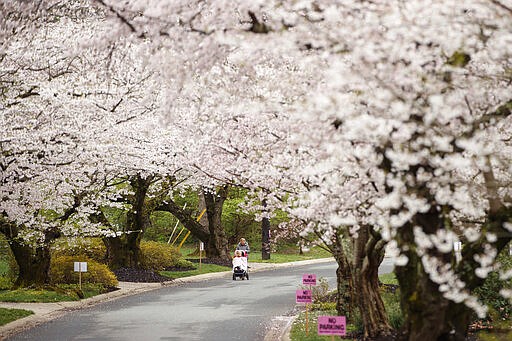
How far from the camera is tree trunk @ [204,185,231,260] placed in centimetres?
4050

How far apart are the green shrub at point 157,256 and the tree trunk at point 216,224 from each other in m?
4.44

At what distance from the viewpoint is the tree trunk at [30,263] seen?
23000 millimetres

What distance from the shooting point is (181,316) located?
17875 mm

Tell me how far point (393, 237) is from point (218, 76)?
4169 millimetres

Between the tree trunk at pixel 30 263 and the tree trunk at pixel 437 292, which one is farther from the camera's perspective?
the tree trunk at pixel 30 263

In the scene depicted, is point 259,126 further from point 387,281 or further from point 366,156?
point 387,281

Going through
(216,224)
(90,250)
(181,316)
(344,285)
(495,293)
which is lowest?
(181,316)

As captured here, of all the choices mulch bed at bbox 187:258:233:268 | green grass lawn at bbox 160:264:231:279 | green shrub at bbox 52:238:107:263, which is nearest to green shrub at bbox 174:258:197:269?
green grass lawn at bbox 160:264:231:279

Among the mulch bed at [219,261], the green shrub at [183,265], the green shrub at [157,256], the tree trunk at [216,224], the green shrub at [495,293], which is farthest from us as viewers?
the tree trunk at [216,224]

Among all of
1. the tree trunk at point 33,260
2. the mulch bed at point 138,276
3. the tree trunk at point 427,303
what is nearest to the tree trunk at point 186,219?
the mulch bed at point 138,276

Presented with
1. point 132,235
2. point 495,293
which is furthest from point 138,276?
point 495,293

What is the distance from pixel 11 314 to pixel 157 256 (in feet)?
56.4

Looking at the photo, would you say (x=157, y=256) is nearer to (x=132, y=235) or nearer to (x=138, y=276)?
(x=132, y=235)

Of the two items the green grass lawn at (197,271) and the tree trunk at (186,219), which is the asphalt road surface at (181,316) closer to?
the green grass lawn at (197,271)
